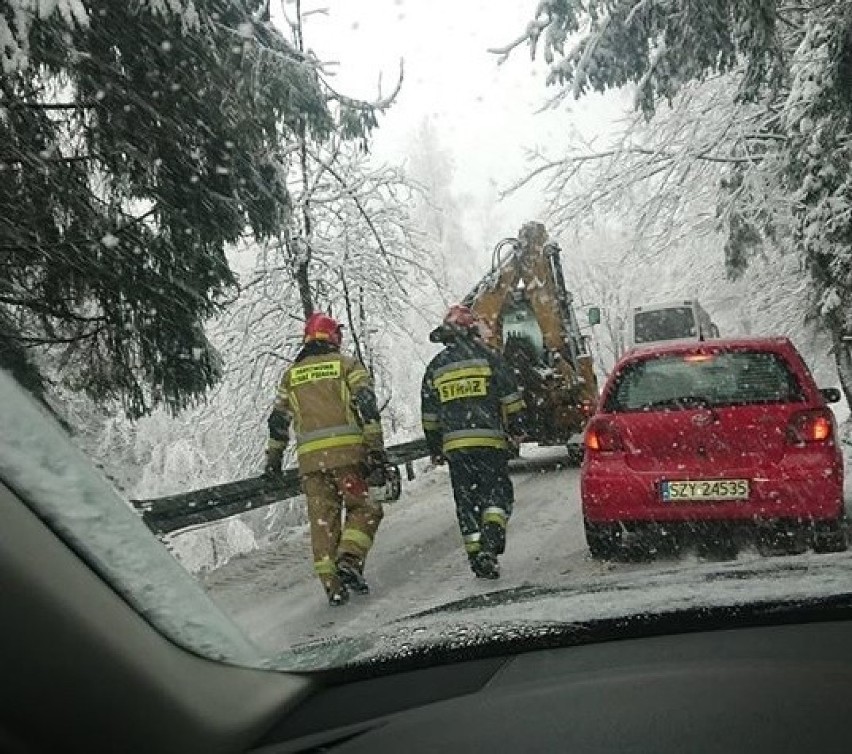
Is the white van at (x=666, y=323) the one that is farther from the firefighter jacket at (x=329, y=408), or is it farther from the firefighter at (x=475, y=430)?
the firefighter jacket at (x=329, y=408)

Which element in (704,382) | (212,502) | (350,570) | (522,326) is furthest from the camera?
(522,326)

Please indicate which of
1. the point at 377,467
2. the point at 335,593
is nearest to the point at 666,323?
the point at 377,467

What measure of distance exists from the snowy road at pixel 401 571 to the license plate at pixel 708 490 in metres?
0.79

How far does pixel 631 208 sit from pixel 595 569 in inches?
388

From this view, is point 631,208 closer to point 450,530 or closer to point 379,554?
point 450,530

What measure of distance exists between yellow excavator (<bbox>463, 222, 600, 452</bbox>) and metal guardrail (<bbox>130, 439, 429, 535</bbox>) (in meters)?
5.85

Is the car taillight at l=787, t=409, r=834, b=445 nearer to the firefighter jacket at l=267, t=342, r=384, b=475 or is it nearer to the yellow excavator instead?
the firefighter jacket at l=267, t=342, r=384, b=475

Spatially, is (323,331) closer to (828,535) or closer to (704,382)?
(704,382)

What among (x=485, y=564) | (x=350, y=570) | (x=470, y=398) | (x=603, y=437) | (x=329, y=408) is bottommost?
(x=485, y=564)

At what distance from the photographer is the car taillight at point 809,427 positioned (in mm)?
6172

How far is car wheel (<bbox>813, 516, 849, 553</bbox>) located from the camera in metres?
Result: 6.11

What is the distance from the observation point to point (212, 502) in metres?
7.89

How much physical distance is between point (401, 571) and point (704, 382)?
2.81 meters

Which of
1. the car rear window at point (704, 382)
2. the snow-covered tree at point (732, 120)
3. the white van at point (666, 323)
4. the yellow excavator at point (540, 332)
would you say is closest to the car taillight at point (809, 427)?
the car rear window at point (704, 382)
